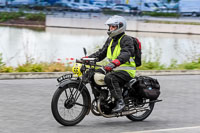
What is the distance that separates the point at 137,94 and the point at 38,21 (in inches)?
2535

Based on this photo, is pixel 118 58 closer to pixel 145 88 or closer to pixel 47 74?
pixel 145 88

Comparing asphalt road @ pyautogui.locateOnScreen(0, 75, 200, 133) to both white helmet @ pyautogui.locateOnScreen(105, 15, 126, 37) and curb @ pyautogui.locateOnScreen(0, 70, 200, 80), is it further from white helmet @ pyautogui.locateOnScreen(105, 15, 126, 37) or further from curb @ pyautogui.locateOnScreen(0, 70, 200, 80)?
white helmet @ pyautogui.locateOnScreen(105, 15, 126, 37)

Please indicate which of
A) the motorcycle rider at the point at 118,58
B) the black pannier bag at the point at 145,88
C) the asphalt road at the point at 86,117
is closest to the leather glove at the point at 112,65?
the motorcycle rider at the point at 118,58

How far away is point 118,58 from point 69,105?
1.04 metres

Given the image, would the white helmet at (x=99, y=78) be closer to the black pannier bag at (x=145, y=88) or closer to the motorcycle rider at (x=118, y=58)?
the motorcycle rider at (x=118, y=58)

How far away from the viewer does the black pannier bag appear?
6934 mm

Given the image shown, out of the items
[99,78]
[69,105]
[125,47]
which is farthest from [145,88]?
[69,105]

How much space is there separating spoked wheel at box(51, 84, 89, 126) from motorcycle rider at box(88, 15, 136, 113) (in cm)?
46

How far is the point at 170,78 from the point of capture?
13500mm

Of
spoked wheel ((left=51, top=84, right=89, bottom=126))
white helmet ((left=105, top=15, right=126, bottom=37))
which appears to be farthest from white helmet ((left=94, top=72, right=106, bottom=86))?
white helmet ((left=105, top=15, right=126, bottom=37))

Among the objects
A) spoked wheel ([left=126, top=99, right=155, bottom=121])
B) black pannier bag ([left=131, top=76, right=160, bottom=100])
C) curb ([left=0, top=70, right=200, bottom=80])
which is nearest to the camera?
black pannier bag ([left=131, top=76, right=160, bottom=100])

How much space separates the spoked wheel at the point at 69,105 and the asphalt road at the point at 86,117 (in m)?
0.14

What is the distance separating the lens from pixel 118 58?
641 cm

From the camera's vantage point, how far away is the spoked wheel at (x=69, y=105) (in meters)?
6.18
